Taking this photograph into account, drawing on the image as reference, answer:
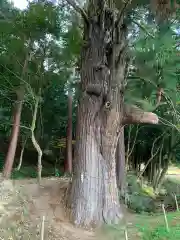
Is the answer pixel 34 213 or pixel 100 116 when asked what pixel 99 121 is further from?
pixel 34 213

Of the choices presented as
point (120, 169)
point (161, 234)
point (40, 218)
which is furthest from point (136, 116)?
point (120, 169)

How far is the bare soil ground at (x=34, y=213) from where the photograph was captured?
618cm

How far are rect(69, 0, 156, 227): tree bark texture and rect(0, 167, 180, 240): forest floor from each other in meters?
0.38

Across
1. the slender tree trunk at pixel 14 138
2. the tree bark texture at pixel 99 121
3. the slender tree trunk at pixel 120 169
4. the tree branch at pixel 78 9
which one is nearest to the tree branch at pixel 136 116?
the tree bark texture at pixel 99 121

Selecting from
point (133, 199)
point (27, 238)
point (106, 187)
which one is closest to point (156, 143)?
point (133, 199)

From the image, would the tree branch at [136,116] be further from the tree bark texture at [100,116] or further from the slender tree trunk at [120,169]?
the slender tree trunk at [120,169]

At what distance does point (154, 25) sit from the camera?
9.00 metres

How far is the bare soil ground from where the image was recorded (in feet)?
20.3

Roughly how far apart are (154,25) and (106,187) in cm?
525

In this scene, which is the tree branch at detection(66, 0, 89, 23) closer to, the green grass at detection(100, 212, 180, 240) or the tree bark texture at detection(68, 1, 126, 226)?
the tree bark texture at detection(68, 1, 126, 226)

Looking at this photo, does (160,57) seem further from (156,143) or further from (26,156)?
(26,156)

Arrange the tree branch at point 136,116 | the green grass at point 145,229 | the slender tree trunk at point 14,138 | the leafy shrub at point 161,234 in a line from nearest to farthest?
the leafy shrub at point 161,234
the green grass at point 145,229
the tree branch at point 136,116
the slender tree trunk at point 14,138

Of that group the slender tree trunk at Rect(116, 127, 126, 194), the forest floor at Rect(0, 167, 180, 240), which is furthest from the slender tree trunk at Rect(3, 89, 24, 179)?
the slender tree trunk at Rect(116, 127, 126, 194)

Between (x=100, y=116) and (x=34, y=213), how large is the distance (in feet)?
9.65
